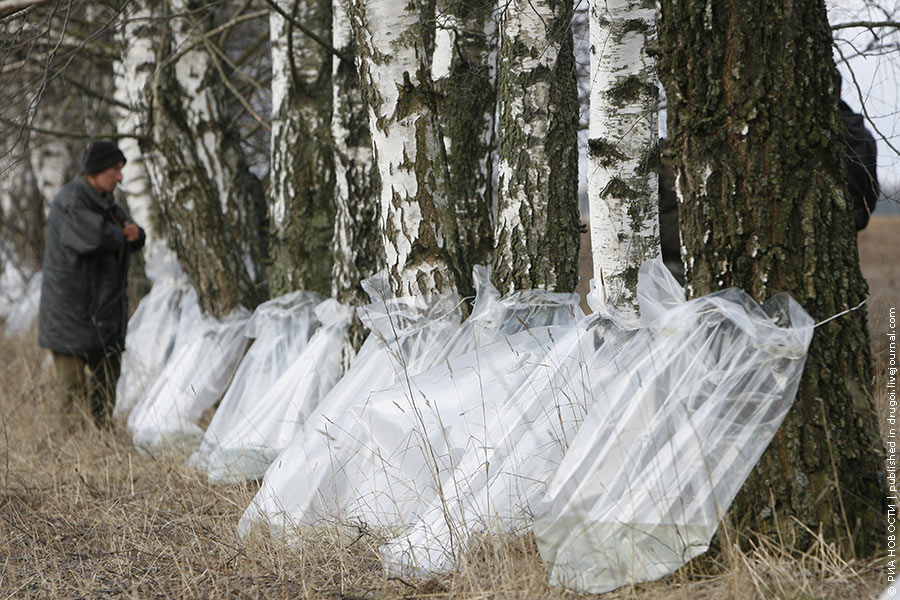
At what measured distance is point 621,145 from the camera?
321 centimetres

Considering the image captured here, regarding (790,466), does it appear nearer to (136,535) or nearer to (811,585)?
(811,585)

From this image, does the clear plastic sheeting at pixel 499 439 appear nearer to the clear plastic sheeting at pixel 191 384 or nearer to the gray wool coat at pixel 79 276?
the clear plastic sheeting at pixel 191 384

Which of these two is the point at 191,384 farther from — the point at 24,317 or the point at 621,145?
the point at 24,317

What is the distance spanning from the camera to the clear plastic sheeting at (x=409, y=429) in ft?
9.24

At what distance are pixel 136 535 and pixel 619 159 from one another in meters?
2.17

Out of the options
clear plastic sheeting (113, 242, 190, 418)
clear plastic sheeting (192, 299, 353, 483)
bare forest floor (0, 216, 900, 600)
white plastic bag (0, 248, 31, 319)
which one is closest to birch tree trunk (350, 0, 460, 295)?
clear plastic sheeting (192, 299, 353, 483)

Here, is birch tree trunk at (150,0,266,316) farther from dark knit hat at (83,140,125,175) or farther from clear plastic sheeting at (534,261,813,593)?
clear plastic sheeting at (534,261,813,593)

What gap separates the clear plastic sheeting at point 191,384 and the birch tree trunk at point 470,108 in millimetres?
1980

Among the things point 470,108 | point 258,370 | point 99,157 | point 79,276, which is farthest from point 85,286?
point 470,108

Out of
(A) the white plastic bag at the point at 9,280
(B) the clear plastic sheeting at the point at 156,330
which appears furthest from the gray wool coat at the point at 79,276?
(A) the white plastic bag at the point at 9,280

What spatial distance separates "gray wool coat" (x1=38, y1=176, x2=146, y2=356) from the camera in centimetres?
515

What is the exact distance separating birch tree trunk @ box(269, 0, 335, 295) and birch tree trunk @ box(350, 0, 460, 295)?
157 centimetres

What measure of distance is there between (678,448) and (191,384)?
3.30 m

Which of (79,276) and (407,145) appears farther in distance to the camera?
(79,276)
